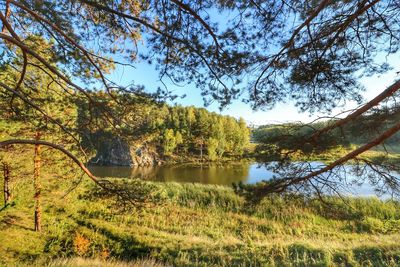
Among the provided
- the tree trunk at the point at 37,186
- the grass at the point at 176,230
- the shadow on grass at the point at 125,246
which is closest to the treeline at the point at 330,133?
the grass at the point at 176,230

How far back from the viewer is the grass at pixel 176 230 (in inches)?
178

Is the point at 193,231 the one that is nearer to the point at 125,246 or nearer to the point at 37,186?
the point at 125,246

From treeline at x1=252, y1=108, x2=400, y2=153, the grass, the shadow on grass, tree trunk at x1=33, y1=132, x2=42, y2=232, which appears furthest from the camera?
Answer: the shadow on grass

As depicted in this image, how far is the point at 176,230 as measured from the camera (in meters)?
9.17

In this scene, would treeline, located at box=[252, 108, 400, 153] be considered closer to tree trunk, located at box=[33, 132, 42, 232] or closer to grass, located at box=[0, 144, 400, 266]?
grass, located at box=[0, 144, 400, 266]

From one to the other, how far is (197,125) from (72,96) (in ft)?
99.6

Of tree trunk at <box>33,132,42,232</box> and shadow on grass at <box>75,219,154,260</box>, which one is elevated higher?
tree trunk at <box>33,132,42,232</box>

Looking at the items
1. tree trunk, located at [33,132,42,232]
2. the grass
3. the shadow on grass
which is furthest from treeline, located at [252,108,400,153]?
tree trunk, located at [33,132,42,232]

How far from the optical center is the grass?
178 inches

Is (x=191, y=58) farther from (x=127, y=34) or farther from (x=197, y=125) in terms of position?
(x=197, y=125)

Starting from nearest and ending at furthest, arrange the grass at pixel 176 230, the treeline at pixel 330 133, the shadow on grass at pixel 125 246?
the treeline at pixel 330 133 → the grass at pixel 176 230 → the shadow on grass at pixel 125 246

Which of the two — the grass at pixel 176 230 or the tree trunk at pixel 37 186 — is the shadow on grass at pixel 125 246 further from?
the tree trunk at pixel 37 186

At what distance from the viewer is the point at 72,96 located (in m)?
3.76

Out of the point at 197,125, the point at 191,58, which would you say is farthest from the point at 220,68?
the point at 197,125
